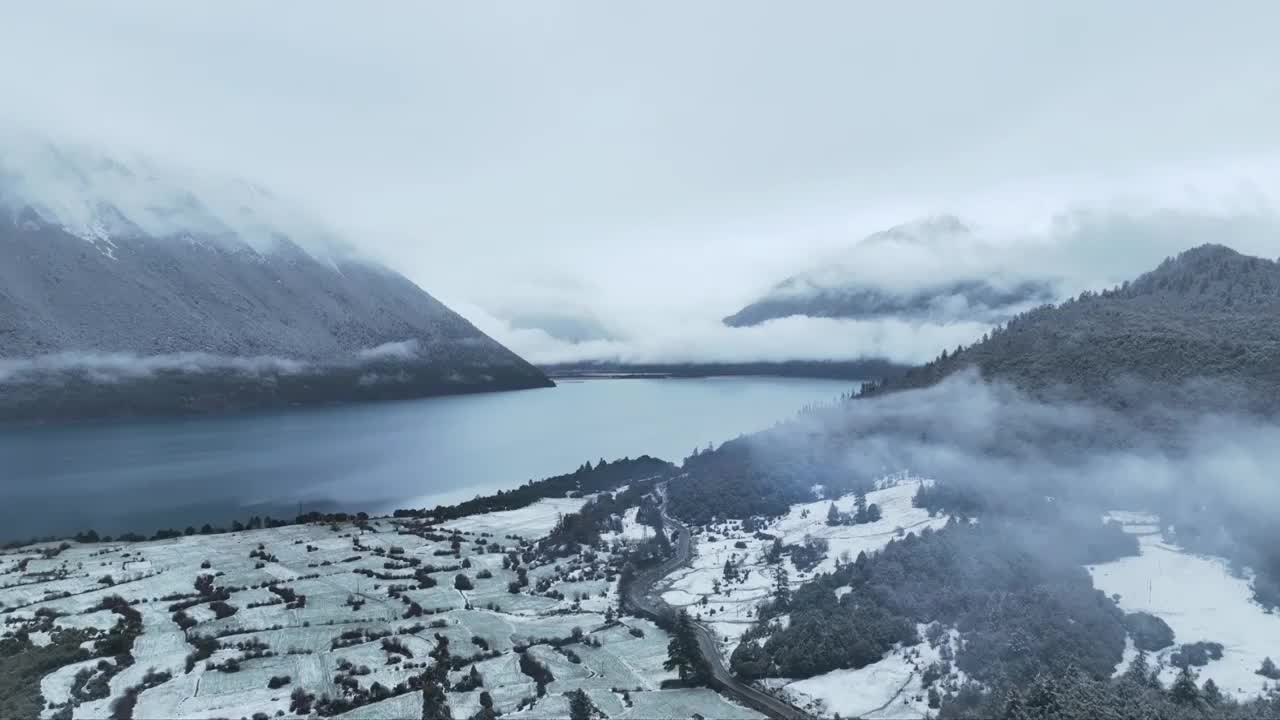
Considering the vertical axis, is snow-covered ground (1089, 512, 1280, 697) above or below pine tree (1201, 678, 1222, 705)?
above

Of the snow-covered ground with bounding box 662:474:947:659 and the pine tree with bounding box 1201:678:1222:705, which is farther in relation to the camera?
the snow-covered ground with bounding box 662:474:947:659

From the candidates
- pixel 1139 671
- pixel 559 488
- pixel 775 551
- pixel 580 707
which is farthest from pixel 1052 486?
Result: pixel 559 488

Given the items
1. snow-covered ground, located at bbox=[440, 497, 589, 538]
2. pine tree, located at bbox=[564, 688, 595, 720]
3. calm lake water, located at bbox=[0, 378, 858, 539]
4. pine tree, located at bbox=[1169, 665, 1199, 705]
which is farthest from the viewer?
calm lake water, located at bbox=[0, 378, 858, 539]

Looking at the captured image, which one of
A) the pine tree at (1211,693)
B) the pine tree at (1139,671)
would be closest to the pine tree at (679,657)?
the pine tree at (1139,671)

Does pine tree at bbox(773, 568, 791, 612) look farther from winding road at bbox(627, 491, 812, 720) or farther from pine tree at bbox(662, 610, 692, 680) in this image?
pine tree at bbox(662, 610, 692, 680)

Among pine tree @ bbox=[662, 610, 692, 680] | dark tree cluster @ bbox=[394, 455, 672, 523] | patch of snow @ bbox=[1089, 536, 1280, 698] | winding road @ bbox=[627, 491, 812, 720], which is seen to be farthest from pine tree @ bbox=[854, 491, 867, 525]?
dark tree cluster @ bbox=[394, 455, 672, 523]

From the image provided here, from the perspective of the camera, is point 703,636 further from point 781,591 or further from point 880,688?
point 880,688

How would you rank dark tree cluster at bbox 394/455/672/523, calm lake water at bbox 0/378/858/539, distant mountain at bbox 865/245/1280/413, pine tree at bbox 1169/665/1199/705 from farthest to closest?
calm lake water at bbox 0/378/858/539, dark tree cluster at bbox 394/455/672/523, distant mountain at bbox 865/245/1280/413, pine tree at bbox 1169/665/1199/705

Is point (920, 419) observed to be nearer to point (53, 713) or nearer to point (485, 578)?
point (485, 578)
